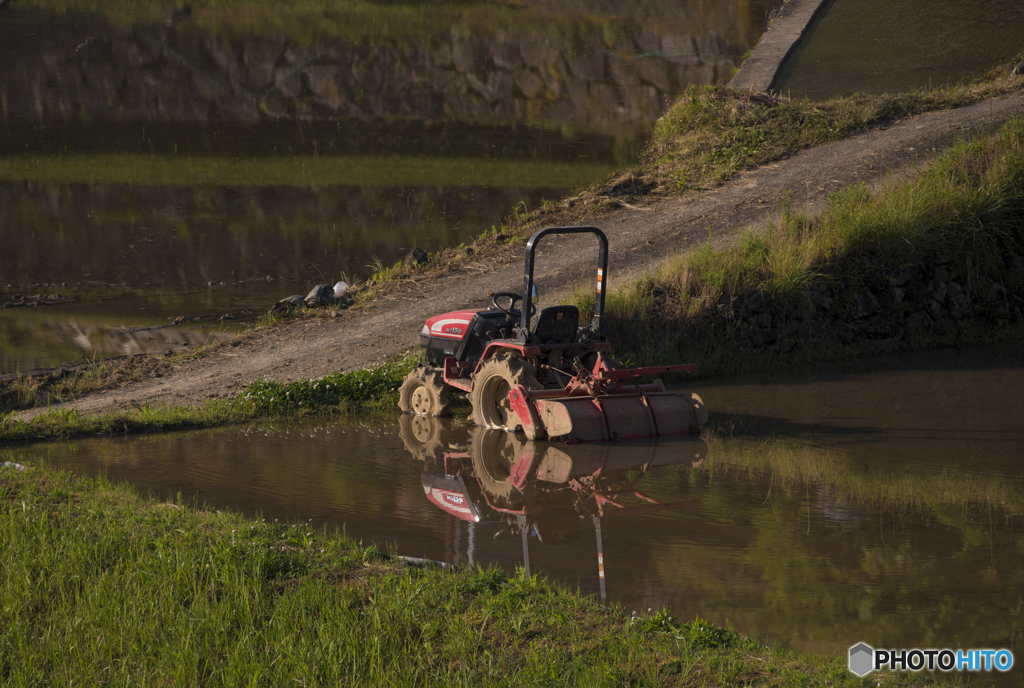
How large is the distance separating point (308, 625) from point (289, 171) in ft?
70.9

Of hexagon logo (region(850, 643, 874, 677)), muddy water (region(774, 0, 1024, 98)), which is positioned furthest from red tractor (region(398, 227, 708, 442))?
muddy water (region(774, 0, 1024, 98))

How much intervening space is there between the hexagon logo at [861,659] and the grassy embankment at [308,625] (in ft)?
0.28

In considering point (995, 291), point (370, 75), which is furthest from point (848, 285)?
point (370, 75)

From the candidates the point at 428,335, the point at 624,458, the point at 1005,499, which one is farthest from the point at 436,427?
the point at 1005,499

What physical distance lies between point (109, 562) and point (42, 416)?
4821 mm

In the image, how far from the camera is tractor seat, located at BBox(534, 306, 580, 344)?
9.73 m

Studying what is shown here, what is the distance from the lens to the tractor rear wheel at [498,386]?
9.65 meters

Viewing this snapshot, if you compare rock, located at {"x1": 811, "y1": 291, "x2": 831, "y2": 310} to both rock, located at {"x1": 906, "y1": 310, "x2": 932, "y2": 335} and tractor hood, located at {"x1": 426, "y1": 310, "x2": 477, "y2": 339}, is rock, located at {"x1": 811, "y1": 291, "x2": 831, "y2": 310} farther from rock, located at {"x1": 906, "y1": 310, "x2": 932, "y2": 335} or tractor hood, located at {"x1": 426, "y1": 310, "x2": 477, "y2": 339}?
tractor hood, located at {"x1": 426, "y1": 310, "x2": 477, "y2": 339}

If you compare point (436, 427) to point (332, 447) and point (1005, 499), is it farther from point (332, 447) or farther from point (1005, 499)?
point (1005, 499)

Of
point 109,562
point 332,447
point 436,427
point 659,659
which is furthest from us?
point 436,427

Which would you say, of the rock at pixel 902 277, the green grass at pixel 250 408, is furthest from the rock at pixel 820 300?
the green grass at pixel 250 408

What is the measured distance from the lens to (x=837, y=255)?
13.7 metres

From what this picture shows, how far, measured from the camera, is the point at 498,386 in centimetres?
1019

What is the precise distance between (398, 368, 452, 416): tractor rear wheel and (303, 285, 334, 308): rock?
498 centimetres
